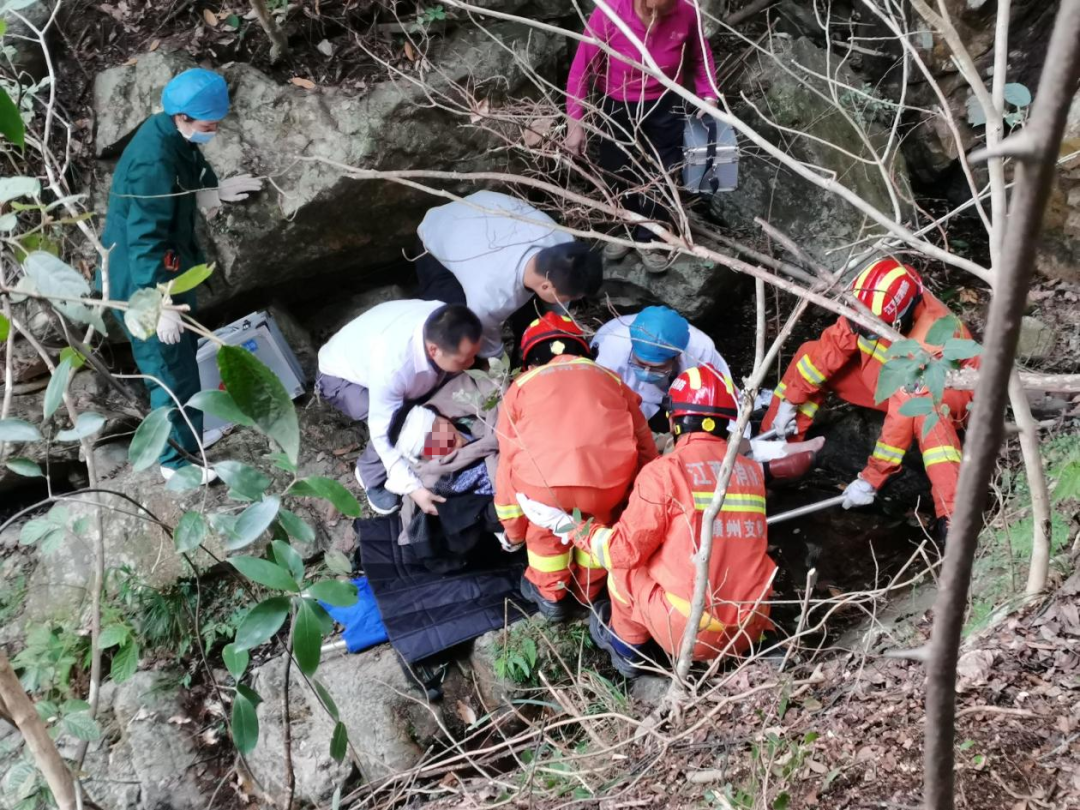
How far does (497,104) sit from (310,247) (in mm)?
1554

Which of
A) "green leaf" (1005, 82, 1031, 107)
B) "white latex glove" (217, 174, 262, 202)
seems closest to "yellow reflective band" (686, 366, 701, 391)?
"green leaf" (1005, 82, 1031, 107)

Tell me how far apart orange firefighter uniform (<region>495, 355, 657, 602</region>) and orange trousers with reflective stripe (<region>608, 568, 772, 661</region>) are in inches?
8.8

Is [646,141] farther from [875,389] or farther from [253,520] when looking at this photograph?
[253,520]

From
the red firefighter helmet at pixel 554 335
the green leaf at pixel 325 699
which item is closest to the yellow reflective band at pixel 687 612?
the red firefighter helmet at pixel 554 335

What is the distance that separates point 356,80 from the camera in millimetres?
4719

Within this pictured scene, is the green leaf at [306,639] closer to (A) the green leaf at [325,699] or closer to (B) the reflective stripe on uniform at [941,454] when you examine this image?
(A) the green leaf at [325,699]

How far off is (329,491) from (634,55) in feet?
11.7

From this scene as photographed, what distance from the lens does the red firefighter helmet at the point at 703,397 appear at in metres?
3.15

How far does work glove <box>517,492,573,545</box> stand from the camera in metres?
3.11

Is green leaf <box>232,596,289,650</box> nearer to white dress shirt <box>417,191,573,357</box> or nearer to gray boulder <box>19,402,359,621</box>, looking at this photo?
gray boulder <box>19,402,359,621</box>

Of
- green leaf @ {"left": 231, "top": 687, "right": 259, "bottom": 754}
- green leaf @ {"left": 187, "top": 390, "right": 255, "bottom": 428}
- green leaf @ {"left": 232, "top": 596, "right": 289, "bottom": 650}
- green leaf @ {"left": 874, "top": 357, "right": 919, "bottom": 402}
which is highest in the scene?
green leaf @ {"left": 187, "top": 390, "right": 255, "bottom": 428}

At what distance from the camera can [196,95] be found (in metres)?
3.45

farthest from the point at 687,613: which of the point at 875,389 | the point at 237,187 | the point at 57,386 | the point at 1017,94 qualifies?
the point at 237,187

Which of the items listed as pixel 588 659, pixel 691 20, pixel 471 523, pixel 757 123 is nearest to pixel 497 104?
pixel 691 20
